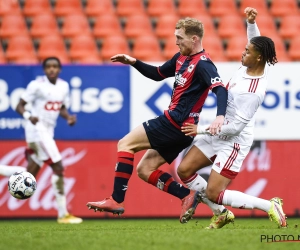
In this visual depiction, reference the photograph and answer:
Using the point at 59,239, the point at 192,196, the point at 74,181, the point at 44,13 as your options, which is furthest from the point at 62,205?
the point at 44,13

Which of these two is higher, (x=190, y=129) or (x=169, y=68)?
(x=169, y=68)

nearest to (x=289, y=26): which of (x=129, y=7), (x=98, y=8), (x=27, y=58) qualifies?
(x=129, y=7)

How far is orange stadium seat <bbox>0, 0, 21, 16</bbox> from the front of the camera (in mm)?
14601

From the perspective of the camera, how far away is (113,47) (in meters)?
14.0

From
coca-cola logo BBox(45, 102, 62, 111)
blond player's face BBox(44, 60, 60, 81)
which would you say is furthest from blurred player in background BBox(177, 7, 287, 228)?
blond player's face BBox(44, 60, 60, 81)

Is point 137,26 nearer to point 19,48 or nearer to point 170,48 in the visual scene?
point 170,48

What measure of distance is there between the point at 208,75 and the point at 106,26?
7.95 metres

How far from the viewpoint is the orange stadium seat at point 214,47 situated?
13930mm

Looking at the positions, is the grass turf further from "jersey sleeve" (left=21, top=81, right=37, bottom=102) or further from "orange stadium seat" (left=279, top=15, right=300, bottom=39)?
"orange stadium seat" (left=279, top=15, right=300, bottom=39)

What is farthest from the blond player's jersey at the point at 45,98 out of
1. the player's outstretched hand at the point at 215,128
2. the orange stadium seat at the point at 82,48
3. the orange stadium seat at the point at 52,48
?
the player's outstretched hand at the point at 215,128

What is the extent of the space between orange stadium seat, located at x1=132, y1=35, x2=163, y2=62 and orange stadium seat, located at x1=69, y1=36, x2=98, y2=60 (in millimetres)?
795

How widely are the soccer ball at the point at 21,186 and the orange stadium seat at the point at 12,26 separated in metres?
6.05

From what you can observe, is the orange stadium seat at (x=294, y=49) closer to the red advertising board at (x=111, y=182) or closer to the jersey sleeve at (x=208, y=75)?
the red advertising board at (x=111, y=182)

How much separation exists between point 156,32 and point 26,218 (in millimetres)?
5365
